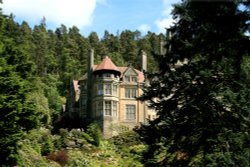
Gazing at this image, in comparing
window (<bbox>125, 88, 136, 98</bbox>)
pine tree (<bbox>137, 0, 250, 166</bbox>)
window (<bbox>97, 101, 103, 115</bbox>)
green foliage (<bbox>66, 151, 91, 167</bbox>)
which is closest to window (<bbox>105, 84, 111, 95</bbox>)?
window (<bbox>97, 101, 103, 115</bbox>)

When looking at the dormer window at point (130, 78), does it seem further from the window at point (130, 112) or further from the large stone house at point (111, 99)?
the window at point (130, 112)

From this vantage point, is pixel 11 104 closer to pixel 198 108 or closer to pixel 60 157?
pixel 198 108

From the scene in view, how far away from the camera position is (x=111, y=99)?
53625mm

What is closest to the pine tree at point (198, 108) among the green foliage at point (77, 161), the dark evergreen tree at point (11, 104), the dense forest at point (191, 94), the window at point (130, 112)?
the dense forest at point (191, 94)

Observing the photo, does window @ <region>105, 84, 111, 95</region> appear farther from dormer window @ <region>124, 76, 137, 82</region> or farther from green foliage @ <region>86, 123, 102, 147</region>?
green foliage @ <region>86, 123, 102, 147</region>

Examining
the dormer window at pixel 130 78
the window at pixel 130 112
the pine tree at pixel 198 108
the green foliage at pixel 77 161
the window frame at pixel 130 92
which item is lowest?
the green foliage at pixel 77 161

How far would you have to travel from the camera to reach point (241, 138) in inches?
698

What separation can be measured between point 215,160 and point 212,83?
2.99 m

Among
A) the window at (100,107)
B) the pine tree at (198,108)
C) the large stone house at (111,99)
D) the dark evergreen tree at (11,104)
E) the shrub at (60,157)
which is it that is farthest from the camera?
the window at (100,107)

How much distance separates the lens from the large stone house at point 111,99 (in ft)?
174

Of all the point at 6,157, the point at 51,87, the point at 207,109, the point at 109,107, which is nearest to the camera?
the point at 207,109

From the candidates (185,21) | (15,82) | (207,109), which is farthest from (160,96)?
(15,82)

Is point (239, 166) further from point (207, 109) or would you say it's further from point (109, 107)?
point (109, 107)

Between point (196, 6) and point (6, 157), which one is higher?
point (196, 6)
